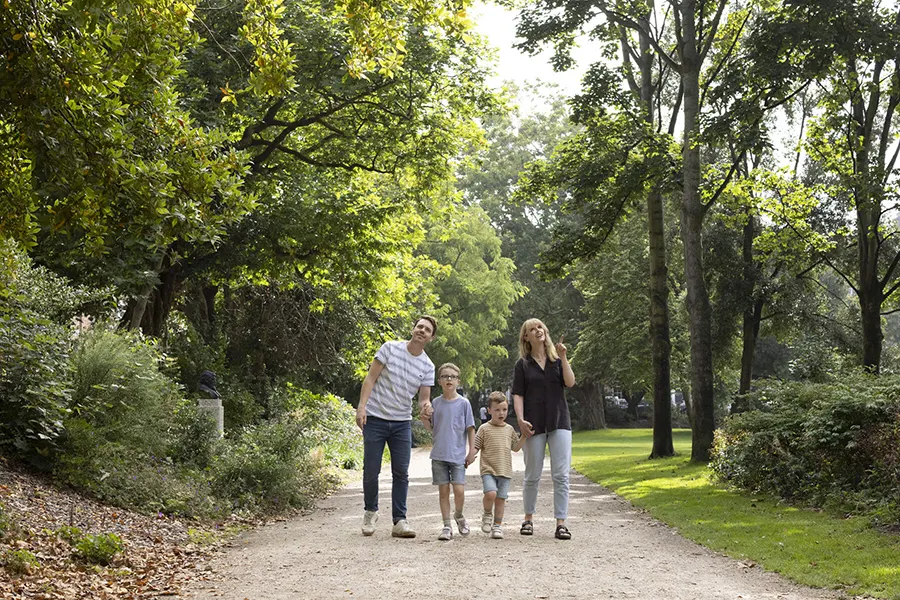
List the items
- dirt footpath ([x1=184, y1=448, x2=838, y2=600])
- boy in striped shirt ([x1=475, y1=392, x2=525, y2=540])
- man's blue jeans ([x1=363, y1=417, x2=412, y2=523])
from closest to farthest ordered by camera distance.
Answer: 1. dirt footpath ([x1=184, y1=448, x2=838, y2=600])
2. man's blue jeans ([x1=363, y1=417, x2=412, y2=523])
3. boy in striped shirt ([x1=475, y1=392, x2=525, y2=540])

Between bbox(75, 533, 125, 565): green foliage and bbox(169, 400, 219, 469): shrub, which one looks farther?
bbox(169, 400, 219, 469): shrub

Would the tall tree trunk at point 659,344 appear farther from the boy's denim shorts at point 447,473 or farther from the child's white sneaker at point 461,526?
the boy's denim shorts at point 447,473

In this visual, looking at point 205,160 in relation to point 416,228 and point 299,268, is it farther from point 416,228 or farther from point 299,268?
point 416,228

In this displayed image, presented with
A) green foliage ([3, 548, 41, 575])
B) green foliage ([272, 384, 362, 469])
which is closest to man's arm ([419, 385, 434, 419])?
green foliage ([3, 548, 41, 575])

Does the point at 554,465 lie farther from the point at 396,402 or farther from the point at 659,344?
the point at 659,344

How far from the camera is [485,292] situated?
1879 inches

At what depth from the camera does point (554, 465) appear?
974cm

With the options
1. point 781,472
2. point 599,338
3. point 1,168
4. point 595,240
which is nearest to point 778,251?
point 595,240

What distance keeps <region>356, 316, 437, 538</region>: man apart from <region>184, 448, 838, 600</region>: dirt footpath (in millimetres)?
610

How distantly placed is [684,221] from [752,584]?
14.3 meters

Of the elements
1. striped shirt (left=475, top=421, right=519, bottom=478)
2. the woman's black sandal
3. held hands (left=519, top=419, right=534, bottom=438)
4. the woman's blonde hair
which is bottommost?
the woman's black sandal

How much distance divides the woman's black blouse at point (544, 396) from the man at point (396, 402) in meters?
0.95

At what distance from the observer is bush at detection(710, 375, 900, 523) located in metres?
11.6

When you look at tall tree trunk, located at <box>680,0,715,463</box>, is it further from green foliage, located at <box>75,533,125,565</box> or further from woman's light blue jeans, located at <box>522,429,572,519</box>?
green foliage, located at <box>75,533,125,565</box>
